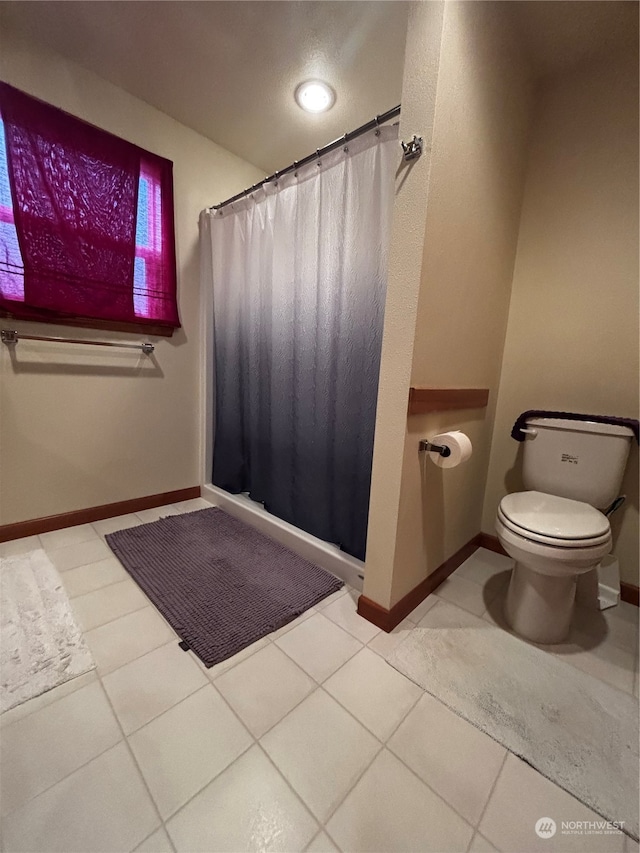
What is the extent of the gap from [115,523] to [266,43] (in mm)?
2413

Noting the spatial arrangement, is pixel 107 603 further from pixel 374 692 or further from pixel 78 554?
pixel 374 692

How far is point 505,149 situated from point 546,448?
1.25m

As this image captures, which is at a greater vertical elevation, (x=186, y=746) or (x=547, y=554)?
(x=547, y=554)

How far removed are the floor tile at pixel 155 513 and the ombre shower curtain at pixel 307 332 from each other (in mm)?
387

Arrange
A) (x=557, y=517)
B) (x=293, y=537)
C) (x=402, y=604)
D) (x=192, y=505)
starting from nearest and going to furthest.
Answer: (x=557, y=517) < (x=402, y=604) < (x=293, y=537) < (x=192, y=505)

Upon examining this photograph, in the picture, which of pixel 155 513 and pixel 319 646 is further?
pixel 155 513

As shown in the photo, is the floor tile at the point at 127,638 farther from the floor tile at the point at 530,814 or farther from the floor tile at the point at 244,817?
the floor tile at the point at 530,814

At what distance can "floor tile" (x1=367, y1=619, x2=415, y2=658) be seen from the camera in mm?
1151

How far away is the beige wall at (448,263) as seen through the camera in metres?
1.01

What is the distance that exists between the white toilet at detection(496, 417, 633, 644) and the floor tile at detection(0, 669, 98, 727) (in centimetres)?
140

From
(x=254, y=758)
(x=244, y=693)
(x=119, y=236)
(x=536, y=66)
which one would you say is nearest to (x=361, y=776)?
(x=254, y=758)

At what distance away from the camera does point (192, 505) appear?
224cm

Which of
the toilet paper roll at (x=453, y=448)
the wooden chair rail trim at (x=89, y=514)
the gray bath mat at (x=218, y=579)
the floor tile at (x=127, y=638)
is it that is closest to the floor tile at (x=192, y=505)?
the wooden chair rail trim at (x=89, y=514)

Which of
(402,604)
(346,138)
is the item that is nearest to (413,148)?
(346,138)
